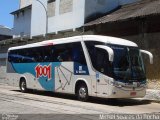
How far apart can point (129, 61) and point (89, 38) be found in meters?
2.20

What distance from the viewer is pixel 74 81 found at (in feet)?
61.8

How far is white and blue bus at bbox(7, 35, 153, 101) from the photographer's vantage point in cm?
1647

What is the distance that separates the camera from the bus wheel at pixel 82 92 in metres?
→ 17.9

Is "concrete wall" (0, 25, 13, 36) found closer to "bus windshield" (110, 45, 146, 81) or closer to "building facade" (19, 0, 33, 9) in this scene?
"building facade" (19, 0, 33, 9)

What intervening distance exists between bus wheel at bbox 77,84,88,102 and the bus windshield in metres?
2.23

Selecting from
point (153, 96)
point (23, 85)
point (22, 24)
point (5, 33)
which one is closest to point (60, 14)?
point (22, 24)

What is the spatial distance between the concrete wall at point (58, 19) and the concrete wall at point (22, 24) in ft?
5.96

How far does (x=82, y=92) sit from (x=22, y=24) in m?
25.1

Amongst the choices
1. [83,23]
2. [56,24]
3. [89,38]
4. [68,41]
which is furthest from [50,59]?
[56,24]

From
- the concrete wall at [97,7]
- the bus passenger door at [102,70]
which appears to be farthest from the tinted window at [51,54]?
the concrete wall at [97,7]

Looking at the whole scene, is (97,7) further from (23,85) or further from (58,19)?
(23,85)

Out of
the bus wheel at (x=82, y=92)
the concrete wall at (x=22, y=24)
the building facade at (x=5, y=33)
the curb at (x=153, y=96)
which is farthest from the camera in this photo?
the building facade at (x=5, y=33)

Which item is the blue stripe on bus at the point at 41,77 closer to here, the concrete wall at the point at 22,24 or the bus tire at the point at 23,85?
the bus tire at the point at 23,85

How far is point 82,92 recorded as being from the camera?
714 inches
